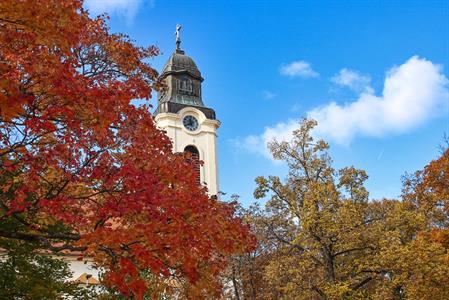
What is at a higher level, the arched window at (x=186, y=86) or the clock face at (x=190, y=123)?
the arched window at (x=186, y=86)

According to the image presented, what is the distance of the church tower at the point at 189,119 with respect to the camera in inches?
1636

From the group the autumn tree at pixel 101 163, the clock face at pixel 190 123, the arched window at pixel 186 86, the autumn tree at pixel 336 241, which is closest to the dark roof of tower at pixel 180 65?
the arched window at pixel 186 86

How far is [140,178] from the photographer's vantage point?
8.16 meters

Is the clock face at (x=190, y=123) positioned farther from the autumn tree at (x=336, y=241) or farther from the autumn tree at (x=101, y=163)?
the autumn tree at (x=101, y=163)

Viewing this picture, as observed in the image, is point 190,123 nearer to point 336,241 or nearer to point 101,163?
point 336,241

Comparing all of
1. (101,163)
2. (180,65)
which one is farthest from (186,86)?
(101,163)

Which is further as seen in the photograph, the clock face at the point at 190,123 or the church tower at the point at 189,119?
the clock face at the point at 190,123

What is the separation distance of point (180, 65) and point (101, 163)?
1538 inches

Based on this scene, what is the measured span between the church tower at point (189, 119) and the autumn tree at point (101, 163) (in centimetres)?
3049

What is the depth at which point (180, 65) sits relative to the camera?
1833 inches

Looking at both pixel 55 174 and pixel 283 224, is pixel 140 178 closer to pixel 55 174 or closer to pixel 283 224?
pixel 55 174

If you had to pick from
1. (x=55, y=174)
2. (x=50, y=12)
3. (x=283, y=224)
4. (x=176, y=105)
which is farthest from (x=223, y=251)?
(x=176, y=105)

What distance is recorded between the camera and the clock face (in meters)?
42.8

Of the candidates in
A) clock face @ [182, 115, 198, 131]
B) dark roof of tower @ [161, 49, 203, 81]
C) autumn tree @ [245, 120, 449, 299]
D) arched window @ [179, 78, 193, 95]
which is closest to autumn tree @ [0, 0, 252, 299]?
autumn tree @ [245, 120, 449, 299]
